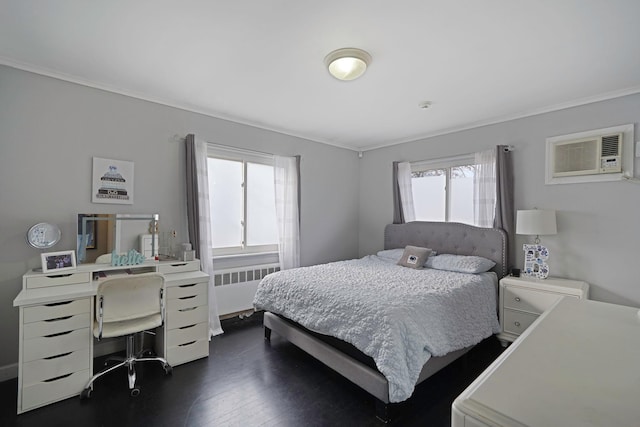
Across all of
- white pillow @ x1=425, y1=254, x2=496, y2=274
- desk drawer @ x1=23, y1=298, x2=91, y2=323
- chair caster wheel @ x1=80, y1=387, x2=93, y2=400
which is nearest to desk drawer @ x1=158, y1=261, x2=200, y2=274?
desk drawer @ x1=23, y1=298, x2=91, y2=323

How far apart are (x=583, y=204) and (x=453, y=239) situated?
137 centimetres

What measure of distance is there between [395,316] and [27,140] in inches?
131

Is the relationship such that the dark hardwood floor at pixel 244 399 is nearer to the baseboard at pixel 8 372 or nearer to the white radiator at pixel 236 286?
the baseboard at pixel 8 372

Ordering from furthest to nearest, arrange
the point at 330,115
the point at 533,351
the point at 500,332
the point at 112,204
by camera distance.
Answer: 1. the point at 330,115
2. the point at 500,332
3. the point at 112,204
4. the point at 533,351

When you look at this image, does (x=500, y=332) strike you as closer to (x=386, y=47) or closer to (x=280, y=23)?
(x=386, y=47)

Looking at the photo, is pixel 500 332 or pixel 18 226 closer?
pixel 18 226

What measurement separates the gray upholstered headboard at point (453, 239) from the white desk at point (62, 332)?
305cm

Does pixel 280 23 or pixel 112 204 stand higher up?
pixel 280 23

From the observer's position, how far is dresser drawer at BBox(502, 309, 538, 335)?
9.82 ft

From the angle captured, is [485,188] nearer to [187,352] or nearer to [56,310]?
[187,352]

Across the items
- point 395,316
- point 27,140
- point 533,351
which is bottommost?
point 395,316

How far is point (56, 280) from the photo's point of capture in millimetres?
2357

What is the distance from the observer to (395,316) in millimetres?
2045

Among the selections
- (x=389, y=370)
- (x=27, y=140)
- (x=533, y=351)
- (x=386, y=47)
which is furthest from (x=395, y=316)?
(x=27, y=140)
